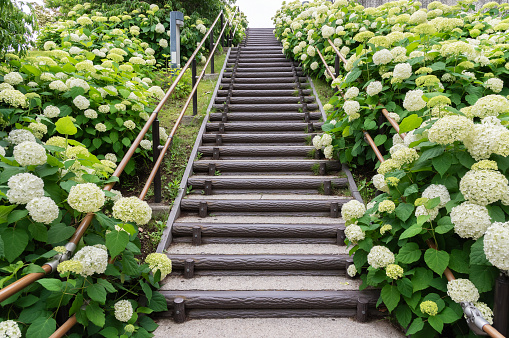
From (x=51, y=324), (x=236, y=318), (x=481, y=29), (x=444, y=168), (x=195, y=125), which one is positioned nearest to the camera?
(x=51, y=324)

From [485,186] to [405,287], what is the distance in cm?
76

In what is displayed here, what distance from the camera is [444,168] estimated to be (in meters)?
1.92

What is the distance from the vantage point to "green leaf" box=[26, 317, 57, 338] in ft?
5.02

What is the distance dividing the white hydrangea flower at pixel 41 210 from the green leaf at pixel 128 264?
0.51 metres

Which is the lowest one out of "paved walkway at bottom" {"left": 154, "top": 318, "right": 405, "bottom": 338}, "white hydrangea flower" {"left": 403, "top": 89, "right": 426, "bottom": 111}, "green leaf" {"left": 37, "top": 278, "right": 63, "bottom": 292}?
"paved walkway at bottom" {"left": 154, "top": 318, "right": 405, "bottom": 338}

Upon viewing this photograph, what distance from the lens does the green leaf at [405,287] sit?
2.01 meters

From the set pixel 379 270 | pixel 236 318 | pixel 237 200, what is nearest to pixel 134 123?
pixel 237 200

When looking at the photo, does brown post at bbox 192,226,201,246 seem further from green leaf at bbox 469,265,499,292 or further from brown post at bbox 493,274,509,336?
brown post at bbox 493,274,509,336

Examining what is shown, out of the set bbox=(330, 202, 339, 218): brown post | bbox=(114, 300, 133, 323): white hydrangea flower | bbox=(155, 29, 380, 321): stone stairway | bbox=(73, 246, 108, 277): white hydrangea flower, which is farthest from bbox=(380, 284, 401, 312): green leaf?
bbox=(73, 246, 108, 277): white hydrangea flower

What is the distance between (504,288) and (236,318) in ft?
5.31

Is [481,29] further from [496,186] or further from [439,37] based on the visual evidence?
[496,186]

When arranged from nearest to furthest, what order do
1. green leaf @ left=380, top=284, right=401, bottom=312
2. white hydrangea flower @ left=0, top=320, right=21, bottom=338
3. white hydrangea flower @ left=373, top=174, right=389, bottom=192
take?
white hydrangea flower @ left=0, top=320, right=21, bottom=338 < green leaf @ left=380, top=284, right=401, bottom=312 < white hydrangea flower @ left=373, top=174, right=389, bottom=192

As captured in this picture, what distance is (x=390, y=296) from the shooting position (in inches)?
81.7

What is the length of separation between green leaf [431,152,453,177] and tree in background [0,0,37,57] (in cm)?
306
